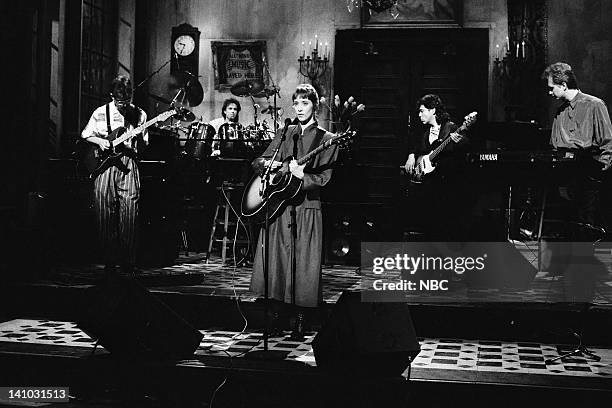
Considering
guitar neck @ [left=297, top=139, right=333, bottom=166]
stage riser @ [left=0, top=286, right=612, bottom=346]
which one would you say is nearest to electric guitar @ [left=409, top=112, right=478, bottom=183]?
stage riser @ [left=0, top=286, right=612, bottom=346]

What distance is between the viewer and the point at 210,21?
40.4 feet

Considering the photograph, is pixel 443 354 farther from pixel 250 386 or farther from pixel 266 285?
pixel 250 386

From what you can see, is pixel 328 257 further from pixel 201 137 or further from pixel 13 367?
pixel 13 367

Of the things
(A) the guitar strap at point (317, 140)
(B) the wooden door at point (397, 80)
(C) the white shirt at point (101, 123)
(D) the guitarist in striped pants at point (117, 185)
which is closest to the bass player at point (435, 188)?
(A) the guitar strap at point (317, 140)

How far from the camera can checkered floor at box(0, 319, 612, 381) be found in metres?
5.12

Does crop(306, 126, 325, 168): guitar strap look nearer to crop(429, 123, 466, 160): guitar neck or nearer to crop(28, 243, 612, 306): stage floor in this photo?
crop(28, 243, 612, 306): stage floor

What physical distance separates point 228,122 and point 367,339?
710 cm

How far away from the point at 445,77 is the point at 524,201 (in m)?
3.08

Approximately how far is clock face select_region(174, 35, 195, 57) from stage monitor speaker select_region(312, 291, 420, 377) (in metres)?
8.73

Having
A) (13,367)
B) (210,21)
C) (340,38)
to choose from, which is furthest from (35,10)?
(13,367)

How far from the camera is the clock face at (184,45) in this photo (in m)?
12.3

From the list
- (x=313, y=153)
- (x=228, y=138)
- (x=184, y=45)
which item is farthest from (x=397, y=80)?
(x=313, y=153)

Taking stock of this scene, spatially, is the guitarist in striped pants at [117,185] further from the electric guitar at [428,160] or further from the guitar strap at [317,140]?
the electric guitar at [428,160]

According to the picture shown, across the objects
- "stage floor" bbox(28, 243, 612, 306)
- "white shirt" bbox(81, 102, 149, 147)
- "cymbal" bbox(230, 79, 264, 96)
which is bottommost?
"stage floor" bbox(28, 243, 612, 306)
